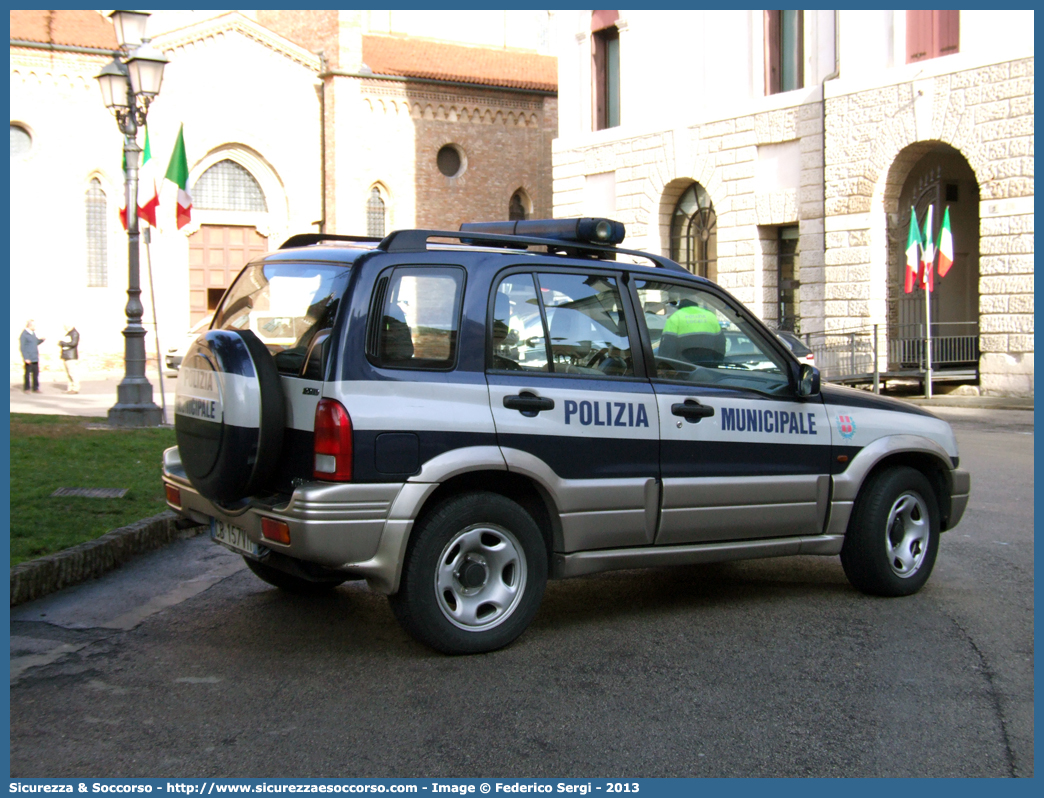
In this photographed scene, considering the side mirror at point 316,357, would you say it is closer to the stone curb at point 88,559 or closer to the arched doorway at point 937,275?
the stone curb at point 88,559

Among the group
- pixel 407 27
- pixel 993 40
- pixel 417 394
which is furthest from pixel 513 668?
pixel 407 27

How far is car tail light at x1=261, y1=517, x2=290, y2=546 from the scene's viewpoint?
15.2 feet

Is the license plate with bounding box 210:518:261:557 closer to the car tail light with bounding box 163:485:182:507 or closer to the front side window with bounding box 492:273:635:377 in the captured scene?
the car tail light with bounding box 163:485:182:507

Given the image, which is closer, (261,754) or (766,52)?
(261,754)

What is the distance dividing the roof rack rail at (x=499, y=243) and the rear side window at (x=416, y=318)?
5.1 inches

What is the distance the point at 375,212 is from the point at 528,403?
119ft

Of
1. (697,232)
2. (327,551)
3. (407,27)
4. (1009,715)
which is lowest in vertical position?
(1009,715)

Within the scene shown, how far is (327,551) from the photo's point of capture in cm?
458

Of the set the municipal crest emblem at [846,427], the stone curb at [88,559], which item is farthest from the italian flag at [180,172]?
the municipal crest emblem at [846,427]

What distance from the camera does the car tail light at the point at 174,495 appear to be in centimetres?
561

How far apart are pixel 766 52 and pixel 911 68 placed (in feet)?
14.4

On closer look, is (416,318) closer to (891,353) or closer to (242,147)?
(891,353)

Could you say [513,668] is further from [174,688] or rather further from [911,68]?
[911,68]

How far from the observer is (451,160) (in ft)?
137
